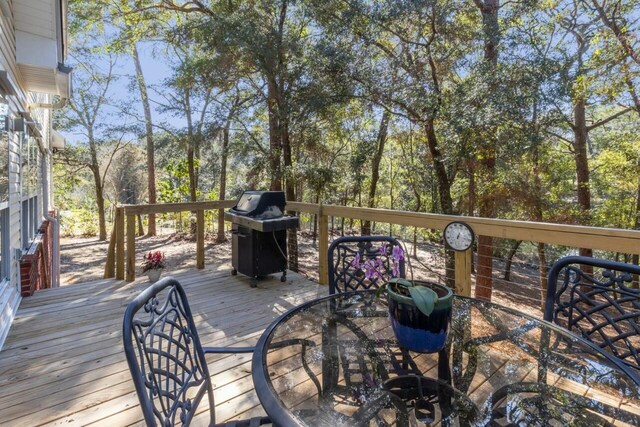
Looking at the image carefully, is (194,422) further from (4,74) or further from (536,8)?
(536,8)

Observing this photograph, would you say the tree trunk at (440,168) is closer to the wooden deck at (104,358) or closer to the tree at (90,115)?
the wooden deck at (104,358)

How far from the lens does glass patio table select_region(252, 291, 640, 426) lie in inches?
39.4

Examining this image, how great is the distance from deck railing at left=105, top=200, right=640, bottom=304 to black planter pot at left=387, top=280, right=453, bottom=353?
1.38 m

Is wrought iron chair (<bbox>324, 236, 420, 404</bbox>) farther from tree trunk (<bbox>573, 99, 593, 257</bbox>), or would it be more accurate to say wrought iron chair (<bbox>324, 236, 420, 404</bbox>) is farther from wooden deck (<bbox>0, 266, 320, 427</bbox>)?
tree trunk (<bbox>573, 99, 593, 257</bbox>)

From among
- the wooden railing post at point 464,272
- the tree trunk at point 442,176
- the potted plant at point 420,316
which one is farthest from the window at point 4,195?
the tree trunk at point 442,176

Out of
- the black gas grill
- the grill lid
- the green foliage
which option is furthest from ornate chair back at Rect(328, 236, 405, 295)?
the green foliage

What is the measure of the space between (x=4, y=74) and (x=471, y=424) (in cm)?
355

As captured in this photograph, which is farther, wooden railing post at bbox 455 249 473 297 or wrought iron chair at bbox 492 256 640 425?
wooden railing post at bbox 455 249 473 297

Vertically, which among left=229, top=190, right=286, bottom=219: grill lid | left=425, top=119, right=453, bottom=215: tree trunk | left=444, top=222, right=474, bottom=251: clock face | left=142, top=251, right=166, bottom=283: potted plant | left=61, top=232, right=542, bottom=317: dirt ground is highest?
left=425, top=119, right=453, bottom=215: tree trunk

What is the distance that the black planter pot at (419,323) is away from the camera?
1167 millimetres

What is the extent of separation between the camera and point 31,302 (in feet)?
10.5

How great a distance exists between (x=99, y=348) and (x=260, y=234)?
181 centimetres

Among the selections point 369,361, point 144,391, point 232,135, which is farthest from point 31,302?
point 232,135

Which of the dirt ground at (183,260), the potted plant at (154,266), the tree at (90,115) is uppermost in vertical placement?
the tree at (90,115)
